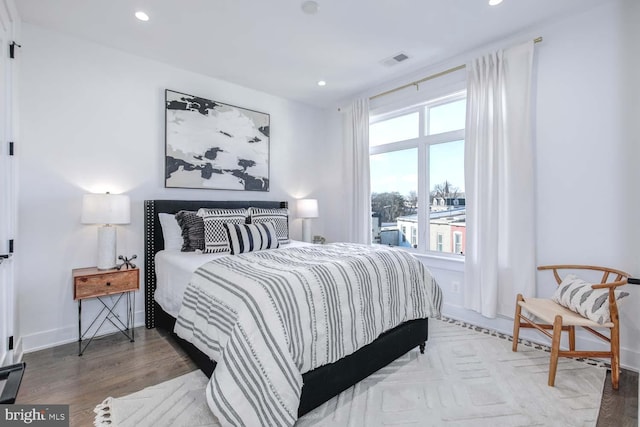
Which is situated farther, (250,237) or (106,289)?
(250,237)

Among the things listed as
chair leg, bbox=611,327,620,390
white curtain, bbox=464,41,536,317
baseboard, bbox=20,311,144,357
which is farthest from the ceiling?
baseboard, bbox=20,311,144,357

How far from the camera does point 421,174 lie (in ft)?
12.5

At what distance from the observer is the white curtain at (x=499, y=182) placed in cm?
279

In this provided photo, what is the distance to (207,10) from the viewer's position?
2.47 m

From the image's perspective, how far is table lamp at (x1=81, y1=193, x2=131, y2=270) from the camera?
262cm

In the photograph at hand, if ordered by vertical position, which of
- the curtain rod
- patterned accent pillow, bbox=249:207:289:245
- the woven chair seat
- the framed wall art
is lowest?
the woven chair seat

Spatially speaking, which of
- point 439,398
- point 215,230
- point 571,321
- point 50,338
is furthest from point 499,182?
point 50,338

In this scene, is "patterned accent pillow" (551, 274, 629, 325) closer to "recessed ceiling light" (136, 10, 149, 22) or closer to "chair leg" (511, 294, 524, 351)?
"chair leg" (511, 294, 524, 351)

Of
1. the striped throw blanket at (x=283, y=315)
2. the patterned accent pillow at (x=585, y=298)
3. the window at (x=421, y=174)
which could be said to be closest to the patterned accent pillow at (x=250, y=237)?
the striped throw blanket at (x=283, y=315)

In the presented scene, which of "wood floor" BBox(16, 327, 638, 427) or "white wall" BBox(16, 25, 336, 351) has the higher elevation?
"white wall" BBox(16, 25, 336, 351)

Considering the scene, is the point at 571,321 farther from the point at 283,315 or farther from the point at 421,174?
the point at 421,174

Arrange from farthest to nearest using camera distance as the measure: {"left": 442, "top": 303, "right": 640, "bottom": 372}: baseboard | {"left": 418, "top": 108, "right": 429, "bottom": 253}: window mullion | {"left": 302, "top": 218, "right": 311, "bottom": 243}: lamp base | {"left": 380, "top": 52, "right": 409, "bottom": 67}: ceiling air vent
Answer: {"left": 302, "top": 218, "right": 311, "bottom": 243}: lamp base
{"left": 418, "top": 108, "right": 429, "bottom": 253}: window mullion
{"left": 380, "top": 52, "right": 409, "bottom": 67}: ceiling air vent
{"left": 442, "top": 303, "right": 640, "bottom": 372}: baseboard

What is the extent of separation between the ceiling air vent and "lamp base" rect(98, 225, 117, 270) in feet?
10.6

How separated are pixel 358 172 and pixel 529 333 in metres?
2.63
